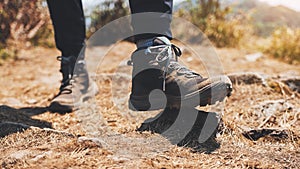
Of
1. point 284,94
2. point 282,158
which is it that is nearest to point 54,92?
point 284,94

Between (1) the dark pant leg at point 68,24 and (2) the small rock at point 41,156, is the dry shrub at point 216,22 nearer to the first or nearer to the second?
(1) the dark pant leg at point 68,24

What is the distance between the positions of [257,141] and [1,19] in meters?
3.02

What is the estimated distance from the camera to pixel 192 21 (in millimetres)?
4559

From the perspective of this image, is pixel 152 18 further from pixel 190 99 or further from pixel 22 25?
pixel 22 25

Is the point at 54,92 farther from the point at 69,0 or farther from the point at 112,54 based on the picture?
the point at 112,54

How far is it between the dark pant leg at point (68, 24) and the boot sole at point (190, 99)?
0.61 metres

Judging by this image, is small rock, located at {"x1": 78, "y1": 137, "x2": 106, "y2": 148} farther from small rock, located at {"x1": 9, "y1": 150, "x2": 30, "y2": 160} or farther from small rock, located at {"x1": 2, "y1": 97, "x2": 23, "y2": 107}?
small rock, located at {"x1": 2, "y1": 97, "x2": 23, "y2": 107}

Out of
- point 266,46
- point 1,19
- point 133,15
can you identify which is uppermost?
point 133,15

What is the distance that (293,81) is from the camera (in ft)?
7.31

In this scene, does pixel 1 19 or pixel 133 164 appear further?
pixel 1 19

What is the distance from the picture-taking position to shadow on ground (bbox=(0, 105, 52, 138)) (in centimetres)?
139

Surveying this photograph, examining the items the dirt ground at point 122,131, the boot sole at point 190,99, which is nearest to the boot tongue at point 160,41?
the boot sole at point 190,99

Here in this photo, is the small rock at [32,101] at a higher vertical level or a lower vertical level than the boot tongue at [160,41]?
lower

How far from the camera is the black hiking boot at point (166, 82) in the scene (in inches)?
51.0
